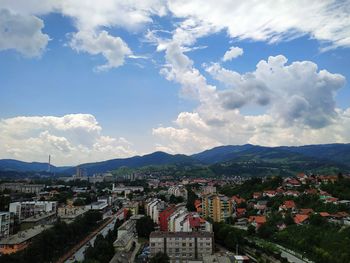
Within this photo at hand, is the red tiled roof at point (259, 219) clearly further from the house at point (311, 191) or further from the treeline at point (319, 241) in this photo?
the house at point (311, 191)

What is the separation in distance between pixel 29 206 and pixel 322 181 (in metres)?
32.0

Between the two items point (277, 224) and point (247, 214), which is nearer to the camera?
point (277, 224)

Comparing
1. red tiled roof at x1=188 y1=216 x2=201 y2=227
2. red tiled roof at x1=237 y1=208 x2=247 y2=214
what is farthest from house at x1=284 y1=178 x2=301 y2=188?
red tiled roof at x1=188 y1=216 x2=201 y2=227

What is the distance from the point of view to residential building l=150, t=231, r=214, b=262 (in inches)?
891

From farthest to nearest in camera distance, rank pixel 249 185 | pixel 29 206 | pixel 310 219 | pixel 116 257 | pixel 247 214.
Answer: pixel 249 185 → pixel 29 206 → pixel 247 214 → pixel 310 219 → pixel 116 257

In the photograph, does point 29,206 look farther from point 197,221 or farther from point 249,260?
point 249,260

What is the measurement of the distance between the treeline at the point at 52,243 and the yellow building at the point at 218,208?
1202cm

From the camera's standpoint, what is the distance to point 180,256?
2266 centimetres

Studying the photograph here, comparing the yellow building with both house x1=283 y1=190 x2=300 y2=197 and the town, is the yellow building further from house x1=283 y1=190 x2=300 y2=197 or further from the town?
house x1=283 y1=190 x2=300 y2=197

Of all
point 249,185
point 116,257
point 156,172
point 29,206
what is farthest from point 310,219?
point 156,172

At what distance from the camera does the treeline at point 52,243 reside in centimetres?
1950

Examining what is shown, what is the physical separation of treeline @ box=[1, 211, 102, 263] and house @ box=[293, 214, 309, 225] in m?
16.6

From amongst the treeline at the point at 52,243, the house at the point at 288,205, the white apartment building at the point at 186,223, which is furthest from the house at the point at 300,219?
the treeline at the point at 52,243

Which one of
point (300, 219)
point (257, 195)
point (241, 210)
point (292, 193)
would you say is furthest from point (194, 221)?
point (257, 195)
